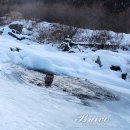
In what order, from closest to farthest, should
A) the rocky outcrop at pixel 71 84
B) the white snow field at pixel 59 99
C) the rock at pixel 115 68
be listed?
the white snow field at pixel 59 99, the rocky outcrop at pixel 71 84, the rock at pixel 115 68

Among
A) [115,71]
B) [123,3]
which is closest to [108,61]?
[115,71]

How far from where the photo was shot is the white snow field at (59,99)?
5281 mm

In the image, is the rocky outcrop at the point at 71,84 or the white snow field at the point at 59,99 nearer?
the white snow field at the point at 59,99

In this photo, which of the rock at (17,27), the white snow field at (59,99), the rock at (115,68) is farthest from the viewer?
the rock at (17,27)

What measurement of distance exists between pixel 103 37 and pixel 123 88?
6.75m

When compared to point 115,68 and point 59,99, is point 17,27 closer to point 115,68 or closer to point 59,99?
point 115,68

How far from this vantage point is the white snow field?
5281 millimetres

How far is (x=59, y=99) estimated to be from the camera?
6.98 metres

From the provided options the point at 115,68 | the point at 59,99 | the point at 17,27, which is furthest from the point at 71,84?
the point at 17,27

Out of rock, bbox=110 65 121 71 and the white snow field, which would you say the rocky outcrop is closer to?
the white snow field

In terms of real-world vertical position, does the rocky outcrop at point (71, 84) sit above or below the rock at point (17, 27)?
below

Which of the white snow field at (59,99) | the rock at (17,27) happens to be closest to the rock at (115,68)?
the white snow field at (59,99)

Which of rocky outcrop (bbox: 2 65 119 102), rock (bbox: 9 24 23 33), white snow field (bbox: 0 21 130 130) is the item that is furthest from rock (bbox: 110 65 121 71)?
rock (bbox: 9 24 23 33)

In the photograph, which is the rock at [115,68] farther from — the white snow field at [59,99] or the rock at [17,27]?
the rock at [17,27]
